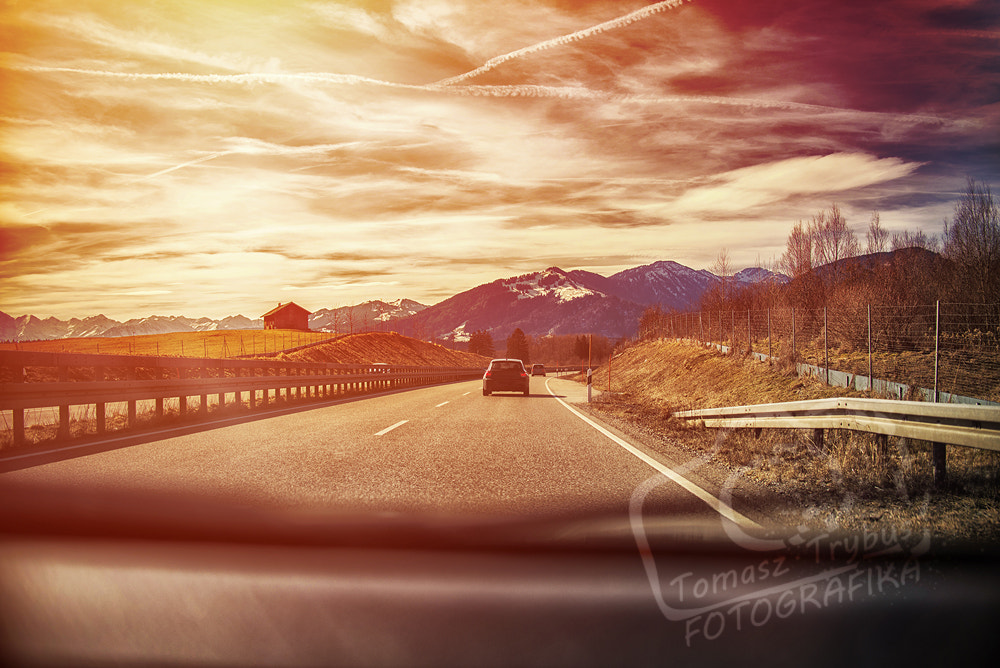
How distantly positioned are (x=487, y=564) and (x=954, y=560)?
2.76 meters

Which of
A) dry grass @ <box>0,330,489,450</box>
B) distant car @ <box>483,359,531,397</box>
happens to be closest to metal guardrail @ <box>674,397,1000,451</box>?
dry grass @ <box>0,330,489,450</box>

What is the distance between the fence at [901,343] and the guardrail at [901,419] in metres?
7.54

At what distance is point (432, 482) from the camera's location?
6.06 metres

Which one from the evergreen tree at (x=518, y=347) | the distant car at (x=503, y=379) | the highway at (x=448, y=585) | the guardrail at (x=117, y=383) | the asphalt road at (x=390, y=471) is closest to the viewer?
the highway at (x=448, y=585)

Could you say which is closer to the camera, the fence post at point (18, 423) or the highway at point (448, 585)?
the highway at point (448, 585)

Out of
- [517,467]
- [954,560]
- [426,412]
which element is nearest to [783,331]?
[426,412]

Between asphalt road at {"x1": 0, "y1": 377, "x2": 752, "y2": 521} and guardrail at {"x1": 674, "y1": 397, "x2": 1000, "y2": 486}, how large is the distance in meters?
2.01

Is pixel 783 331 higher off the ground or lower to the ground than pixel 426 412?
higher

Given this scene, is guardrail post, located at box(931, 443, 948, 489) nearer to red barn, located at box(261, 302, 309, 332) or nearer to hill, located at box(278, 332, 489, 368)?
hill, located at box(278, 332, 489, 368)

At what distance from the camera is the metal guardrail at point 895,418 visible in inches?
183

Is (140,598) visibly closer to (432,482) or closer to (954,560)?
(432,482)

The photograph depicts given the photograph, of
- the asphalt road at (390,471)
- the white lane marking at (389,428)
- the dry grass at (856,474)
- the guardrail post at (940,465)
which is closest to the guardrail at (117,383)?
the asphalt road at (390,471)

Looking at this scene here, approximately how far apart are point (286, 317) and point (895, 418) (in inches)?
5950

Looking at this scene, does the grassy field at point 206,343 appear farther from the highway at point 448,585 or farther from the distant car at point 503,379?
the highway at point 448,585
